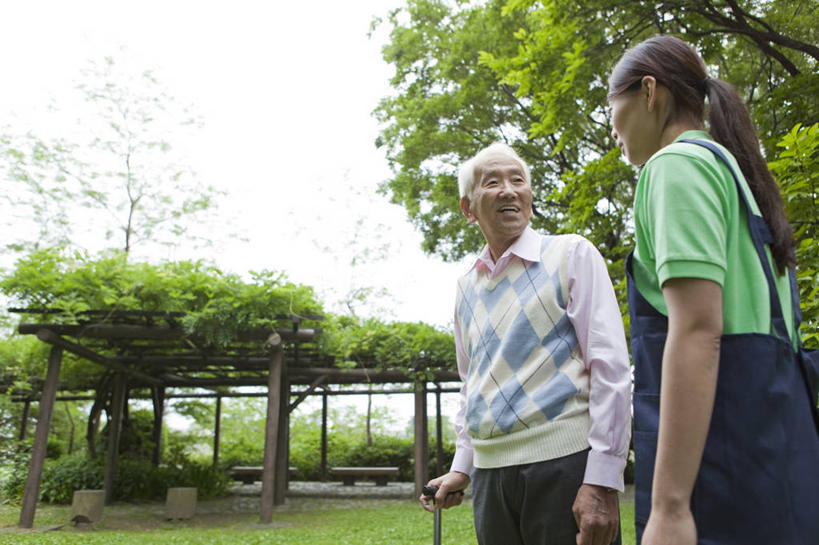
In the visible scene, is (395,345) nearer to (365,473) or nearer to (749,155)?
(365,473)

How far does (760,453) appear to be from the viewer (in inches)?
32.3

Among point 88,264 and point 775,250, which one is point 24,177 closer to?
point 88,264

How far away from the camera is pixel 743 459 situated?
32.7 inches

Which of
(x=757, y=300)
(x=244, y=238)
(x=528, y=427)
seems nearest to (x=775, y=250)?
(x=757, y=300)

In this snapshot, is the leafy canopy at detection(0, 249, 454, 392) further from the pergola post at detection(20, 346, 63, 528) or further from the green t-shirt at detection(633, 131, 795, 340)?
the green t-shirt at detection(633, 131, 795, 340)

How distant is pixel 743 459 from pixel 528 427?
67 cm

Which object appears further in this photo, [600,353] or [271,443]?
[271,443]

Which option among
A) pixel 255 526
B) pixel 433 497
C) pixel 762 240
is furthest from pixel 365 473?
pixel 762 240

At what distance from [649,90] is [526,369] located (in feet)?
2.28

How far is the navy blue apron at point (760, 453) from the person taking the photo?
0.82m

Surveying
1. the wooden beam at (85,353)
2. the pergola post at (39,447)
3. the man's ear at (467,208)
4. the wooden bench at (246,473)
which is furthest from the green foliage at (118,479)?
Result: the man's ear at (467,208)

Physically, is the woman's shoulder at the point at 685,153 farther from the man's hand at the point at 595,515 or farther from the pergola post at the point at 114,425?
the pergola post at the point at 114,425

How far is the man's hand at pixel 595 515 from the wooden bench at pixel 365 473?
47.0 ft

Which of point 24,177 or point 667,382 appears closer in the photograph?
point 667,382
